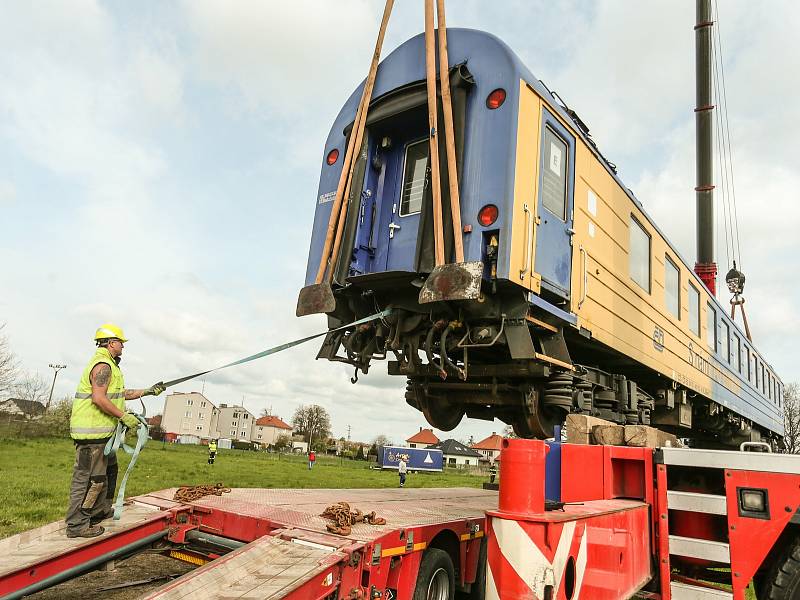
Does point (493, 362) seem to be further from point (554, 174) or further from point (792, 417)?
point (792, 417)

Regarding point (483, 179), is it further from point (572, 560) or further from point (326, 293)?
point (572, 560)

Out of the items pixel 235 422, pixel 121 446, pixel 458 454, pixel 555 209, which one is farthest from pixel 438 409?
pixel 235 422

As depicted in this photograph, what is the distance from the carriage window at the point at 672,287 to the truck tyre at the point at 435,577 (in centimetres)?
552

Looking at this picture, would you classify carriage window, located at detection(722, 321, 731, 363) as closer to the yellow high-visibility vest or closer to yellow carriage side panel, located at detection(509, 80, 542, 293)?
yellow carriage side panel, located at detection(509, 80, 542, 293)

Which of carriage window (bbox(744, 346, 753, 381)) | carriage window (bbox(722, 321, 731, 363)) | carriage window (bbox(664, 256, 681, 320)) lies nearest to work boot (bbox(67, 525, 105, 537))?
carriage window (bbox(664, 256, 681, 320))

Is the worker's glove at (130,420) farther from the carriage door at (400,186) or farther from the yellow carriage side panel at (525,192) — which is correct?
the yellow carriage side panel at (525,192)

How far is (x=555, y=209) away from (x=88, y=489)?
4.22 metres

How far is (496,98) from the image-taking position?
16.1ft

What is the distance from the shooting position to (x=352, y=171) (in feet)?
18.2

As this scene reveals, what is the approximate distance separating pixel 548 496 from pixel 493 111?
309cm

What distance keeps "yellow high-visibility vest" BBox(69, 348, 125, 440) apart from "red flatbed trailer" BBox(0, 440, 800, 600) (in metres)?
0.59

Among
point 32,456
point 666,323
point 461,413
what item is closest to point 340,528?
point 461,413

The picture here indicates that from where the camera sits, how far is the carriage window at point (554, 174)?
5164mm

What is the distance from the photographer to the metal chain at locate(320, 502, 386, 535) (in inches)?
131
